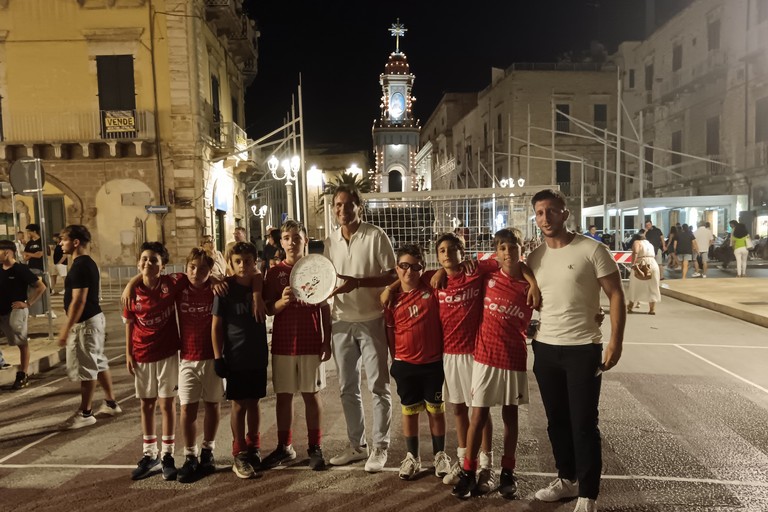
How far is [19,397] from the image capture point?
21.1 ft

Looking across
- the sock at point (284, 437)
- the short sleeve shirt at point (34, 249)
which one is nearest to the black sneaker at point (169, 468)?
the sock at point (284, 437)

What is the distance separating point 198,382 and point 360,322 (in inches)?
51.9

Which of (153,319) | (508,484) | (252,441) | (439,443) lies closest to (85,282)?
(153,319)

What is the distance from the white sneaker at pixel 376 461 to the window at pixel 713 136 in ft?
97.9

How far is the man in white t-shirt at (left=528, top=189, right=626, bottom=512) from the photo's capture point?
3.44 meters

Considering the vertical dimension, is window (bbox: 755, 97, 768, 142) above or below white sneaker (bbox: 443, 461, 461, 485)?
above

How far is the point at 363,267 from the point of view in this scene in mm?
4285

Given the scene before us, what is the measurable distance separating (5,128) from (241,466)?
20511 mm

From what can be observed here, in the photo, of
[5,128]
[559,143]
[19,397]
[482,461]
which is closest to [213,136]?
[5,128]

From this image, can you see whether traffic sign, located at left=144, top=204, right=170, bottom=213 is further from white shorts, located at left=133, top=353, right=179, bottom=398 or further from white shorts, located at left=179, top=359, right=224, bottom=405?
white shorts, located at left=179, top=359, right=224, bottom=405

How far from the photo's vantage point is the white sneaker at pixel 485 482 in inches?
150

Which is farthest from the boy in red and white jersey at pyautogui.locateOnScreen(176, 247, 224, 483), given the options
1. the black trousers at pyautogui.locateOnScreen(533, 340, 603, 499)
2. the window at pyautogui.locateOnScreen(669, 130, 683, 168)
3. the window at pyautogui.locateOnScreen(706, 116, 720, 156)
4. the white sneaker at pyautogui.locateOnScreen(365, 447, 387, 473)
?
the window at pyautogui.locateOnScreen(669, 130, 683, 168)

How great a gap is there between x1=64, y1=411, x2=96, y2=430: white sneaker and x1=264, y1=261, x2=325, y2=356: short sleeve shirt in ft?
7.85

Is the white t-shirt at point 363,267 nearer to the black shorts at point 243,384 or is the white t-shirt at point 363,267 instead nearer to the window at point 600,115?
the black shorts at point 243,384
